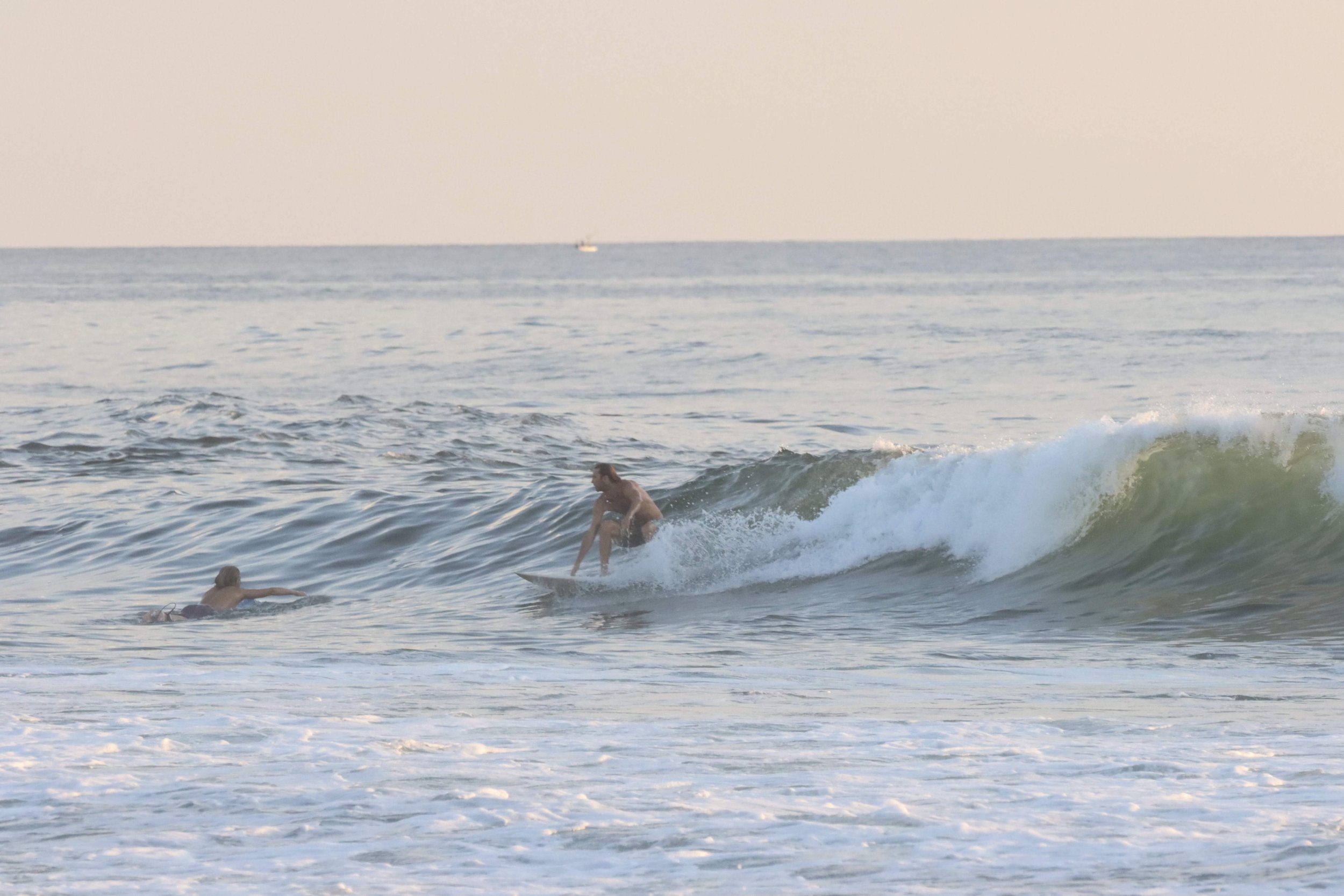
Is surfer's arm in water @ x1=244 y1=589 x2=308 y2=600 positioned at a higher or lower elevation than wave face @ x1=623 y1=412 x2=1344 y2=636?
lower

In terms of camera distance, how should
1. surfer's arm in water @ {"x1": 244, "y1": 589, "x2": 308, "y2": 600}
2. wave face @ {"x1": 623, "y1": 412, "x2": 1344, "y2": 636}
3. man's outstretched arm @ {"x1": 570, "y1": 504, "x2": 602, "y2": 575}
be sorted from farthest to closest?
man's outstretched arm @ {"x1": 570, "y1": 504, "x2": 602, "y2": 575}, surfer's arm in water @ {"x1": 244, "y1": 589, "x2": 308, "y2": 600}, wave face @ {"x1": 623, "y1": 412, "x2": 1344, "y2": 636}

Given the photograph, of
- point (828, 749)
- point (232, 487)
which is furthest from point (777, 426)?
point (828, 749)

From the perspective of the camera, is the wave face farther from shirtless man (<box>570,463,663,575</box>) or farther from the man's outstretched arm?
the man's outstretched arm

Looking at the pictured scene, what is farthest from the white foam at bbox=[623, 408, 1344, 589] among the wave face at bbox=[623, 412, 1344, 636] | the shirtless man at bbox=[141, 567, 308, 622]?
the shirtless man at bbox=[141, 567, 308, 622]

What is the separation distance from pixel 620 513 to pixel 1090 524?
4341 mm

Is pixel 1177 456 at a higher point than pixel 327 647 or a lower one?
higher

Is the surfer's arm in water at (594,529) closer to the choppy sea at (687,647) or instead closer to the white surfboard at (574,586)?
the white surfboard at (574,586)

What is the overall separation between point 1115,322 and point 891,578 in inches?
1963

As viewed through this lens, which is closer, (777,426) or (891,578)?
(891,578)

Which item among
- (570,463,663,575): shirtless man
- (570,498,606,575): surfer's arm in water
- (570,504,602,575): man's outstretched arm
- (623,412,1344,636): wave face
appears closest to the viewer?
(623,412,1344,636): wave face

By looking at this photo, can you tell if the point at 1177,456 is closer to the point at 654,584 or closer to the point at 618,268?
the point at 654,584

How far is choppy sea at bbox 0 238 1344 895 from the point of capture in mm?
6102

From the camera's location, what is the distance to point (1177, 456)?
1563 cm

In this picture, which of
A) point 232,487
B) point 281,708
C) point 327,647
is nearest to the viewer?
point 281,708
